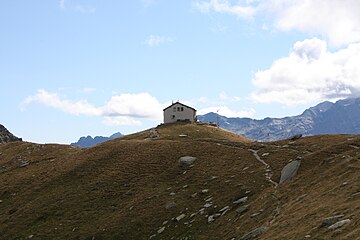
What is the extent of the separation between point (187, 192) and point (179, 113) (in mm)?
73852

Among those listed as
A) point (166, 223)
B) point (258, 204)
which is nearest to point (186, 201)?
point (166, 223)

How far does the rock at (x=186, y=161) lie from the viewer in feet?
242

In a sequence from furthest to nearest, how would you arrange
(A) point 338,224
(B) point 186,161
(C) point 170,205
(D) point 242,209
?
(B) point 186,161 → (C) point 170,205 → (D) point 242,209 → (A) point 338,224

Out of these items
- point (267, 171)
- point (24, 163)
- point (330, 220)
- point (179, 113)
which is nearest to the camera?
point (330, 220)

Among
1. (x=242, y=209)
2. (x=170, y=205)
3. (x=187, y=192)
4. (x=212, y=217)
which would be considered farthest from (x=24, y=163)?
(x=242, y=209)

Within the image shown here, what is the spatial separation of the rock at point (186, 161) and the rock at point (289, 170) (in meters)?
19.9

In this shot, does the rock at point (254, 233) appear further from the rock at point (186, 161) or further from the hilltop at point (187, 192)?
the rock at point (186, 161)

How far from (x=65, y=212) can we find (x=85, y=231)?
839 centimetres

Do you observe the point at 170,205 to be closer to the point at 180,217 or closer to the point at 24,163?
the point at 180,217

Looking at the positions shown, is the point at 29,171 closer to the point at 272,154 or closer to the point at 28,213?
the point at 28,213

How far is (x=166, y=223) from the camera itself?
55656 millimetres

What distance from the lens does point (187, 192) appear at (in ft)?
206

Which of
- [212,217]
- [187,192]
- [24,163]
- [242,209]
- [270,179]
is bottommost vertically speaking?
[212,217]

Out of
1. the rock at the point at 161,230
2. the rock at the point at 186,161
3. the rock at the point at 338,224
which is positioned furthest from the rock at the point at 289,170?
the rock at the point at 338,224
